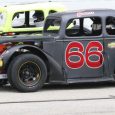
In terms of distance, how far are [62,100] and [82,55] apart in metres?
1.55

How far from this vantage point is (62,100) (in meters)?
10.4

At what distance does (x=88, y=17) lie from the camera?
1198 cm

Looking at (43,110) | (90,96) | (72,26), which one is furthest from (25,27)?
(43,110)

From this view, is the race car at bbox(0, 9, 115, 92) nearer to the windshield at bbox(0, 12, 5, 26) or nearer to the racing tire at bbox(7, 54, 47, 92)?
the racing tire at bbox(7, 54, 47, 92)

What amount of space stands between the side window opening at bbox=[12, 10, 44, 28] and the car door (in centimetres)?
482

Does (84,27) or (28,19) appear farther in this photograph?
(28,19)

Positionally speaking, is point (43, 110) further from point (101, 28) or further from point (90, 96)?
point (101, 28)

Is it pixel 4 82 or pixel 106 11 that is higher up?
pixel 106 11

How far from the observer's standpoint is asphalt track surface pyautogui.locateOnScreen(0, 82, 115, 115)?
9367 mm

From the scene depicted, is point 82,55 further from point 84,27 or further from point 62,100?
point 62,100

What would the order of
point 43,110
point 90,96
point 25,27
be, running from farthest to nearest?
point 25,27 → point 90,96 → point 43,110

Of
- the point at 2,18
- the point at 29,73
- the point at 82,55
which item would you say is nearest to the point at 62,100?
the point at 29,73

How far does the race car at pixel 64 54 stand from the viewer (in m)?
11.3

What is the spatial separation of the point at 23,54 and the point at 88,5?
1272 centimetres
